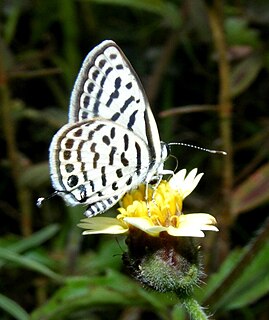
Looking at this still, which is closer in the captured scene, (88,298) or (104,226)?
(104,226)

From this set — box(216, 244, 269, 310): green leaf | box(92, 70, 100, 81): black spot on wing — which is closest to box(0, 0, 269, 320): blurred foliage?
box(216, 244, 269, 310): green leaf

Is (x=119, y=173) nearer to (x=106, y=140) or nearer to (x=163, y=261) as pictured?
(x=106, y=140)

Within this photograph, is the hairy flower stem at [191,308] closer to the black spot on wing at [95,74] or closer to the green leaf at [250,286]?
the black spot on wing at [95,74]

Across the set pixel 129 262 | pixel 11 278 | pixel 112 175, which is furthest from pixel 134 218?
pixel 11 278

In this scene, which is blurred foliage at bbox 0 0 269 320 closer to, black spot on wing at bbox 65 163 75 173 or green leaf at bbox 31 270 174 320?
green leaf at bbox 31 270 174 320

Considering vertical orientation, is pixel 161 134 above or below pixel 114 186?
below

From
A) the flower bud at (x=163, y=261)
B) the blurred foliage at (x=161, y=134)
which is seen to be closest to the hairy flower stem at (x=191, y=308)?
the flower bud at (x=163, y=261)

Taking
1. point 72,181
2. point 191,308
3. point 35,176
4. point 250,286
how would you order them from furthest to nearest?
point 35,176 → point 250,286 → point 72,181 → point 191,308

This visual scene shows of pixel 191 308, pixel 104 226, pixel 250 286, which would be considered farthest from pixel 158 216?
pixel 250 286
